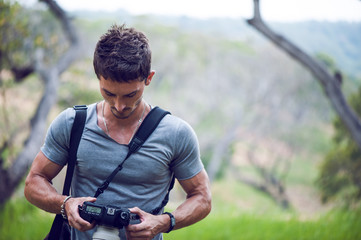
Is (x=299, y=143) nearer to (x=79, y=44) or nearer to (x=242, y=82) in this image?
(x=242, y=82)

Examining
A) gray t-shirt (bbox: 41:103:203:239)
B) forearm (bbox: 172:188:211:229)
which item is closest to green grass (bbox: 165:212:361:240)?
forearm (bbox: 172:188:211:229)

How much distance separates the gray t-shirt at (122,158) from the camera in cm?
161

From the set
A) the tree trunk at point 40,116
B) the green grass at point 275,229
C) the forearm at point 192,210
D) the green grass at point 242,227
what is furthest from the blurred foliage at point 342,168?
the forearm at point 192,210

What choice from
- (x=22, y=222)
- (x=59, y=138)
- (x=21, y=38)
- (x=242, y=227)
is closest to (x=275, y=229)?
(x=242, y=227)

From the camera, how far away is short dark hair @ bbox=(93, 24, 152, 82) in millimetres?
1540

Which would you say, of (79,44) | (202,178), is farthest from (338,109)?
(79,44)

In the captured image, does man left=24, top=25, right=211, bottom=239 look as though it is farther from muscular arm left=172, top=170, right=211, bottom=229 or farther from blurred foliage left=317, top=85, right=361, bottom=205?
blurred foliage left=317, top=85, right=361, bottom=205

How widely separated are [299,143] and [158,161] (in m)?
18.2

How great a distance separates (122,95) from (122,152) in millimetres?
261

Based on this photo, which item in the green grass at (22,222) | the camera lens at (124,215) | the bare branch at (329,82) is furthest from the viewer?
the bare branch at (329,82)

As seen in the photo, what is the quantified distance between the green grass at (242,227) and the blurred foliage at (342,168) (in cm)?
399

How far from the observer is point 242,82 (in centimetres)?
2012

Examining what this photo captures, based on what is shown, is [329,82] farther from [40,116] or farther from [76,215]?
[40,116]

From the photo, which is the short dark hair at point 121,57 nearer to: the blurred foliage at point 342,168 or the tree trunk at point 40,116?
the tree trunk at point 40,116
